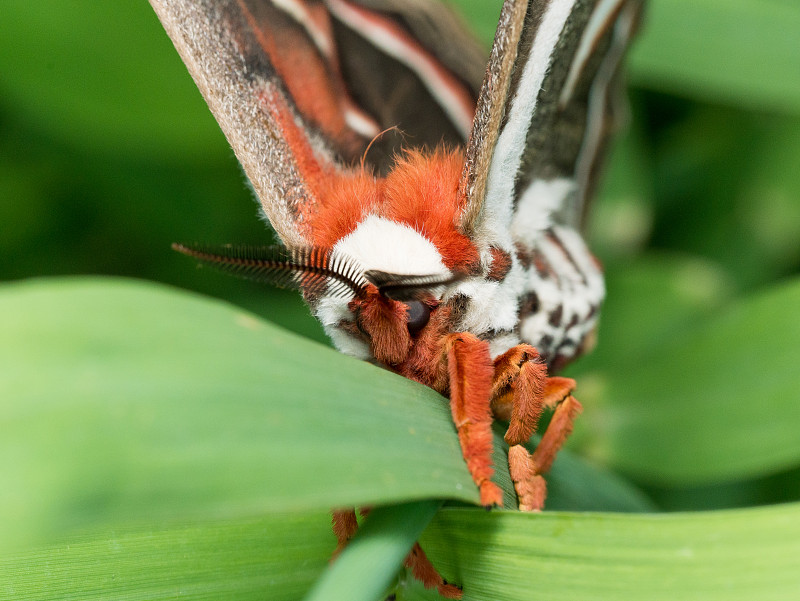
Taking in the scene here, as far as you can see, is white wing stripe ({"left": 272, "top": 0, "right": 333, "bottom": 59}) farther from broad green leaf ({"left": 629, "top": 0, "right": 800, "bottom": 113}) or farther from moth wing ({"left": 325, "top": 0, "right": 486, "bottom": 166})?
broad green leaf ({"left": 629, "top": 0, "right": 800, "bottom": 113})

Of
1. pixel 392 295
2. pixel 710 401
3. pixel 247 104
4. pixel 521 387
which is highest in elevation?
pixel 247 104

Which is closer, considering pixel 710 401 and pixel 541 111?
pixel 541 111

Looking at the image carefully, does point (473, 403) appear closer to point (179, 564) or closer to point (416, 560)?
point (416, 560)

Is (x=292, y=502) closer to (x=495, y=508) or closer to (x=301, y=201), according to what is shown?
(x=495, y=508)

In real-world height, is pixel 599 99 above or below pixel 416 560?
above

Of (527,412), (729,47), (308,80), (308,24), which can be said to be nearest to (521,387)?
(527,412)

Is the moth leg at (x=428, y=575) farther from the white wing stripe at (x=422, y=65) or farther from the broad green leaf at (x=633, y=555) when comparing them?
the white wing stripe at (x=422, y=65)

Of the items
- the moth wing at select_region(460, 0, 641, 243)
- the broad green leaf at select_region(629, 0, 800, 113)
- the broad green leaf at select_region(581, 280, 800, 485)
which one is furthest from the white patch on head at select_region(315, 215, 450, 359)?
the broad green leaf at select_region(629, 0, 800, 113)
